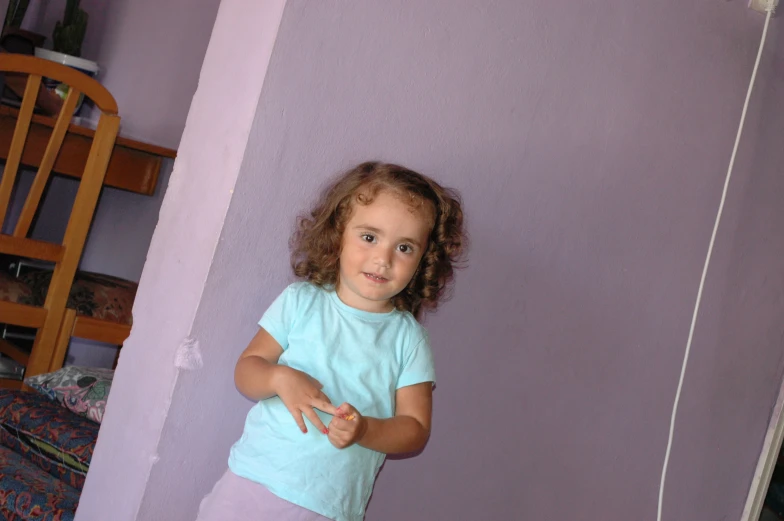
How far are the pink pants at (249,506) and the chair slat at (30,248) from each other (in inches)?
49.2

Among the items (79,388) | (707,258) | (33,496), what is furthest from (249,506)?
(707,258)

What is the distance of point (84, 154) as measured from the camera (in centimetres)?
249

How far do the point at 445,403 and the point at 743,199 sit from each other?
79 cm

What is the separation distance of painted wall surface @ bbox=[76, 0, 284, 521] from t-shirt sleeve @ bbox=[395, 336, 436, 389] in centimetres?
26

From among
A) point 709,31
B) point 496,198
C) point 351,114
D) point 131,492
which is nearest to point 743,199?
point 709,31

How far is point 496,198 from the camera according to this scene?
1.42 m

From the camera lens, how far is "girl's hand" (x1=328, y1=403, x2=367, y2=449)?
0.96 meters

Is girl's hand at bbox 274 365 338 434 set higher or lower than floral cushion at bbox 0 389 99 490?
higher

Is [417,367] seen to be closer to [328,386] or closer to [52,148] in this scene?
[328,386]

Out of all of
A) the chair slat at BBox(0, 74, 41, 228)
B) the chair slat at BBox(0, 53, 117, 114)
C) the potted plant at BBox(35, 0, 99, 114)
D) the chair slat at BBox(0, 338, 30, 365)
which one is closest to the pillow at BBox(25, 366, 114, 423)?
the chair slat at BBox(0, 338, 30, 365)

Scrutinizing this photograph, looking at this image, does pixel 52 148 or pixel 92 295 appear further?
pixel 92 295

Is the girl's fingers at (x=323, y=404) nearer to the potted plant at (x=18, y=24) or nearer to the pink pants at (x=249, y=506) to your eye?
the pink pants at (x=249, y=506)

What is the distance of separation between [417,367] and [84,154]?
170 centimetres

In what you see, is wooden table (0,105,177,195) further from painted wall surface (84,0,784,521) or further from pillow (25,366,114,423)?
painted wall surface (84,0,784,521)
